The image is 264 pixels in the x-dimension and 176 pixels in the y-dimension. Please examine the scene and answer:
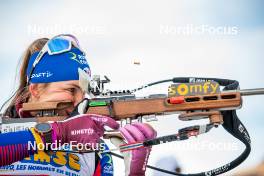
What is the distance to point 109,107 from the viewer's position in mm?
2684

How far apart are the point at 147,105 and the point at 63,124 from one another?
63 centimetres

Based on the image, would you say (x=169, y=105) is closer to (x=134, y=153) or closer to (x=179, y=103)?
(x=179, y=103)

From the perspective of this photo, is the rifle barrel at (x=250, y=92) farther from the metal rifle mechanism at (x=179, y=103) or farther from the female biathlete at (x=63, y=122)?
the female biathlete at (x=63, y=122)

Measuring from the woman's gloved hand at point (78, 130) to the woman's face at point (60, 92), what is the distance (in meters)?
0.40

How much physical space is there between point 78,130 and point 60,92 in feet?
1.71

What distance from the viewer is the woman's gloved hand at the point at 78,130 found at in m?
2.16

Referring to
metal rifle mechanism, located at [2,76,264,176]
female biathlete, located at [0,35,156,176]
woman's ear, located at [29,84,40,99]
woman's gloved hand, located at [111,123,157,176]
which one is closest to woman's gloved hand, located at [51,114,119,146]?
female biathlete, located at [0,35,156,176]

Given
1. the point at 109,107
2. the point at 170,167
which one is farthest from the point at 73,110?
the point at 170,167

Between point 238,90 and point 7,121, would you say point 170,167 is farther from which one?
point 7,121

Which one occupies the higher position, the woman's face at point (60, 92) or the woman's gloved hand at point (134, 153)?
the woman's face at point (60, 92)

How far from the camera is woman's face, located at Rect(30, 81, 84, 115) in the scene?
267cm

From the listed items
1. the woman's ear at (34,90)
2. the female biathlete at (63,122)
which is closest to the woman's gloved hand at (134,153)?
the female biathlete at (63,122)

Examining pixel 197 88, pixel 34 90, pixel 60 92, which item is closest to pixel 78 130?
pixel 60 92

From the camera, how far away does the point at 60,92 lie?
269 cm
